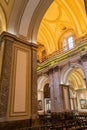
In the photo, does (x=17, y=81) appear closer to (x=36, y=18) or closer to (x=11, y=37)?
(x=11, y=37)

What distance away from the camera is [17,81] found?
4.70 meters

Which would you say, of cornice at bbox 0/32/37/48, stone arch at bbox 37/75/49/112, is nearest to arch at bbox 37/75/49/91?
stone arch at bbox 37/75/49/112

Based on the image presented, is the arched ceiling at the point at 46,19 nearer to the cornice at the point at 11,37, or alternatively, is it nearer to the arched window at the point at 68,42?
the cornice at the point at 11,37

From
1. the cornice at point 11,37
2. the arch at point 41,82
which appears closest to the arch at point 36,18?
the cornice at point 11,37

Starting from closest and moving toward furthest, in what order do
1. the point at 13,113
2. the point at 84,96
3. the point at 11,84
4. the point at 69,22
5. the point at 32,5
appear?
the point at 13,113 < the point at 11,84 < the point at 32,5 < the point at 69,22 < the point at 84,96

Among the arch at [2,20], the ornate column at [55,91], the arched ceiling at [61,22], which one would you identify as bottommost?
the ornate column at [55,91]

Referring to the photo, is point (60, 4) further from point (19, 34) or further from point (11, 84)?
point (11, 84)

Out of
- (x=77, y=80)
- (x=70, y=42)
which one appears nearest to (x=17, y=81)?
(x=70, y=42)

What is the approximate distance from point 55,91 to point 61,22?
725 centimetres

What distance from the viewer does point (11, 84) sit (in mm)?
4484

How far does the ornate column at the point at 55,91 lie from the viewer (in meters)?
11.7

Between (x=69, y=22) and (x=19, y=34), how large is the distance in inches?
348

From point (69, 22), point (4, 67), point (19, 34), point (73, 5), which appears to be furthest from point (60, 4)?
point (4, 67)

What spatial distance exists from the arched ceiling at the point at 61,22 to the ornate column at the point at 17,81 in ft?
26.3
